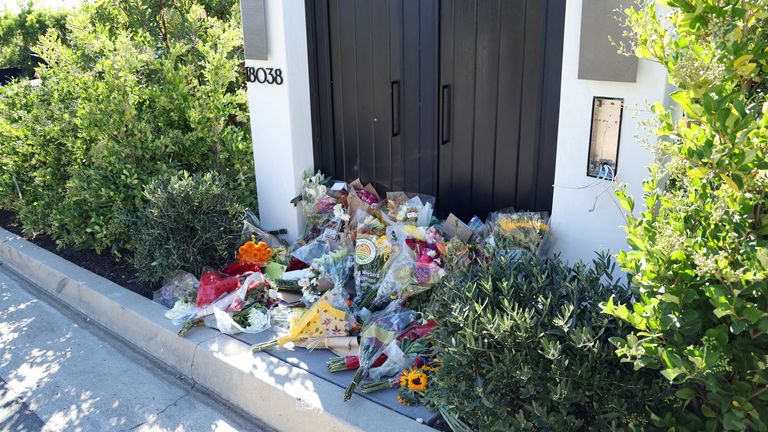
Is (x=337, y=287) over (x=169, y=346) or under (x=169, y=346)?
over

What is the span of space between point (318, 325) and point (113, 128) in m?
2.60

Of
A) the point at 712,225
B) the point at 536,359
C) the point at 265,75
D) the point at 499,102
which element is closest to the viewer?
the point at 712,225

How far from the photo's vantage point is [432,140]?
4.42 m

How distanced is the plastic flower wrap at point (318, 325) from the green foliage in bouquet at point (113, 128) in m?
1.83

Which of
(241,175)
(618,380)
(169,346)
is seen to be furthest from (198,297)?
(618,380)

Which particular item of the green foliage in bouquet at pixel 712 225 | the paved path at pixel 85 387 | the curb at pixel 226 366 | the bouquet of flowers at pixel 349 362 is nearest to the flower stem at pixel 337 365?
the bouquet of flowers at pixel 349 362

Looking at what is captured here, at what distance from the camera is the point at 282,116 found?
4883mm

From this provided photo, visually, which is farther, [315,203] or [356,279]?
[315,203]

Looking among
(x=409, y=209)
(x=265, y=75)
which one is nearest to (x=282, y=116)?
(x=265, y=75)

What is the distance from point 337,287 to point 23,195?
3.94 m

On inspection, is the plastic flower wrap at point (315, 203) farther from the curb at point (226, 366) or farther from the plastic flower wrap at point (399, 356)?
the plastic flower wrap at point (399, 356)

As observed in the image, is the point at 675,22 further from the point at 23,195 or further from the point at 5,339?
the point at 23,195

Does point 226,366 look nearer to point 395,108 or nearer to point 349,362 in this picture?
point 349,362

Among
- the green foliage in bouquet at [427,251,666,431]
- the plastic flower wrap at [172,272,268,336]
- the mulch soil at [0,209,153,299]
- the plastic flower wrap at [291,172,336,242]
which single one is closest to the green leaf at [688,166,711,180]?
the green foliage in bouquet at [427,251,666,431]
